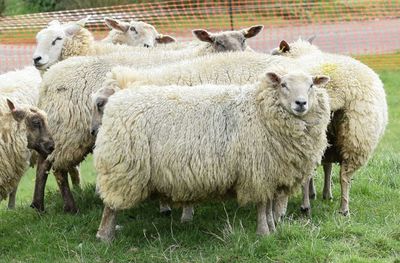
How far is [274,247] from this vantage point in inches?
225

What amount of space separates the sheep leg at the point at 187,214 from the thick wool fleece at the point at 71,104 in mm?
1091

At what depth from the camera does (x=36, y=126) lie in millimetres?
6684

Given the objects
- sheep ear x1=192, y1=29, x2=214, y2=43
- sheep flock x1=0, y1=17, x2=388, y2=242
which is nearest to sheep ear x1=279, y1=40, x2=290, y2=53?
sheep flock x1=0, y1=17, x2=388, y2=242

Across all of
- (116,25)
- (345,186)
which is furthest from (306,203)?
(116,25)

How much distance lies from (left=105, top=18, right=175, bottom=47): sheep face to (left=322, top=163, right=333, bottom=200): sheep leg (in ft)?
10.4

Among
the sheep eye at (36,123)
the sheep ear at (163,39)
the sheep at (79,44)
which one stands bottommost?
the sheep ear at (163,39)

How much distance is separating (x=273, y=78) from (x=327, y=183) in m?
1.73

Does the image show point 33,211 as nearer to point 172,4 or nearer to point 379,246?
point 379,246

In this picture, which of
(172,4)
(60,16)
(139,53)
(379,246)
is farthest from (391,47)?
(379,246)

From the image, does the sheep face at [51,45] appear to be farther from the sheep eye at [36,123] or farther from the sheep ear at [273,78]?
the sheep ear at [273,78]

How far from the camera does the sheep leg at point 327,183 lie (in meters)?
7.28

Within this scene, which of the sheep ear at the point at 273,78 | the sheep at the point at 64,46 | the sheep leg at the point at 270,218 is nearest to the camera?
the sheep ear at the point at 273,78

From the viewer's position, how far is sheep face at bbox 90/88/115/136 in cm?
639

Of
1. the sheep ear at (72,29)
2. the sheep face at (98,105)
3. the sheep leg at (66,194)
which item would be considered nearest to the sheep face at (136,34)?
the sheep ear at (72,29)
